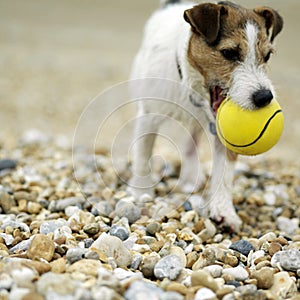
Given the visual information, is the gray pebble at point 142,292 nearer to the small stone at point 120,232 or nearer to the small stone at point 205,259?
the small stone at point 205,259

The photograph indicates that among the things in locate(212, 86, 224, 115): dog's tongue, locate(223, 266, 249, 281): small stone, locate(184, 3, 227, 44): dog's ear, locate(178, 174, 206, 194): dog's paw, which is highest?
locate(184, 3, 227, 44): dog's ear

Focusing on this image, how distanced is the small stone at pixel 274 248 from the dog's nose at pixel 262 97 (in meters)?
0.89

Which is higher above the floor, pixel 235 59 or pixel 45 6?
pixel 45 6

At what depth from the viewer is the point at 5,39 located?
12.3m

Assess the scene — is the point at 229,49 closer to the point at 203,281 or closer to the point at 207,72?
the point at 207,72

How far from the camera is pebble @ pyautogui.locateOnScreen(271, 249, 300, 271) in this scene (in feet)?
9.41

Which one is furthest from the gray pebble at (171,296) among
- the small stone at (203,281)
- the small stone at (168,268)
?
the small stone at (168,268)

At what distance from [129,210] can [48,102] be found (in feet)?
15.8

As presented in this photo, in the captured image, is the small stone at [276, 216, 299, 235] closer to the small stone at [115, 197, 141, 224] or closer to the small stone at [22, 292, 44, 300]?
the small stone at [115, 197, 141, 224]

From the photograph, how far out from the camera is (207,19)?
11.6 ft

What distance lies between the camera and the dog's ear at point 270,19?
3807 mm

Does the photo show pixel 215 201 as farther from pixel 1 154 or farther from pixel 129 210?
pixel 1 154

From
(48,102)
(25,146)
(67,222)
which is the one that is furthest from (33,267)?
(48,102)

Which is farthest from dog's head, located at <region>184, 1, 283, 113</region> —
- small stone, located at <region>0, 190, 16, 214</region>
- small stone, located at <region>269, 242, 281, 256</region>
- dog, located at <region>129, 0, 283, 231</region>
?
small stone, located at <region>0, 190, 16, 214</region>
